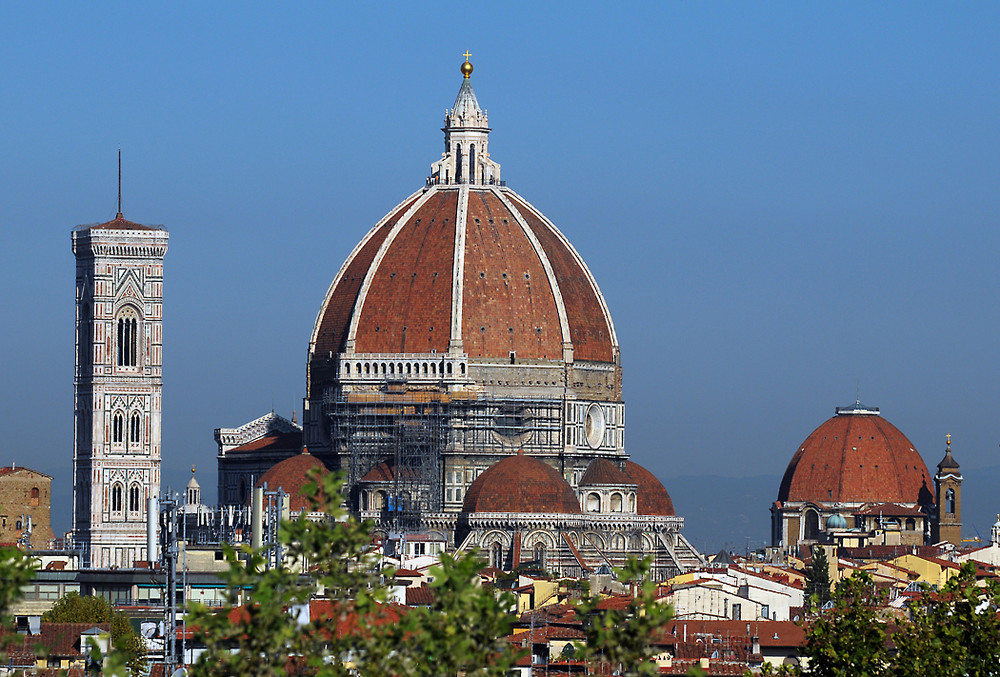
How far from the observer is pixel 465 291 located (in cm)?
12338

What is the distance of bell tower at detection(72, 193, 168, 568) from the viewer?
112m

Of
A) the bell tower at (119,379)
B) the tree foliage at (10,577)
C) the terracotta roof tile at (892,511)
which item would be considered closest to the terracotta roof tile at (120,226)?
the bell tower at (119,379)

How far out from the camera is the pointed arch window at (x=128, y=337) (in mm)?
113312

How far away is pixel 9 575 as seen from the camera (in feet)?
79.8

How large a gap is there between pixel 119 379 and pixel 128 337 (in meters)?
1.67

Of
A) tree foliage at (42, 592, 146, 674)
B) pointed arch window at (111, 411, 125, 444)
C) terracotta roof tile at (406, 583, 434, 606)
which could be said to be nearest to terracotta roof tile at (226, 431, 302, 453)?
pointed arch window at (111, 411, 125, 444)

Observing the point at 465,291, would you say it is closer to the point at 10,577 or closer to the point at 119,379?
the point at 119,379

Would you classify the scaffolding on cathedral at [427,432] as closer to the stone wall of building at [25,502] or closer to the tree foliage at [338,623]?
the stone wall of building at [25,502]

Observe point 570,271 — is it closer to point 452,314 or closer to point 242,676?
point 452,314

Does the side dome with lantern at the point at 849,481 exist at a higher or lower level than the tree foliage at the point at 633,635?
higher

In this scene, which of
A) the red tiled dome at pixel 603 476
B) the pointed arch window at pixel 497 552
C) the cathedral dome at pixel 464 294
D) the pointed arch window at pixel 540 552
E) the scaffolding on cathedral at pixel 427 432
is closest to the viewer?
the pointed arch window at pixel 540 552

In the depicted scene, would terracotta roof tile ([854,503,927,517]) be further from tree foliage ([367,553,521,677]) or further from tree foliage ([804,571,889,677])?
tree foliage ([367,553,521,677])

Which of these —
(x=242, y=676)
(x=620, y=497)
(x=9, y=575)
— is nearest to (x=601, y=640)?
(x=242, y=676)

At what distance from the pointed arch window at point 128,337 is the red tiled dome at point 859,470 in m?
45.4
